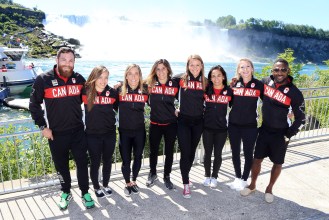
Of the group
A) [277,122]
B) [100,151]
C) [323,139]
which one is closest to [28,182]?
[100,151]

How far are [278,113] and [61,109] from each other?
2845mm

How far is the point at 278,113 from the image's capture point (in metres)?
3.92

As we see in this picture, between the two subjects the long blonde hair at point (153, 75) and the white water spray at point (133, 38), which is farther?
the white water spray at point (133, 38)

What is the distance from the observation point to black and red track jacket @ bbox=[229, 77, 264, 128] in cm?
413

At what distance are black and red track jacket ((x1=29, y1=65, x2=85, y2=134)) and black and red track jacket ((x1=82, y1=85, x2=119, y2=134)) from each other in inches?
6.6

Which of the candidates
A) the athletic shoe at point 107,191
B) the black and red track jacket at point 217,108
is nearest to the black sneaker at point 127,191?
the athletic shoe at point 107,191

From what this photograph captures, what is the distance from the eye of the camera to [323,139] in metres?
7.00

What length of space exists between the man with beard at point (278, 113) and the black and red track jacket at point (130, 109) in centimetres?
177

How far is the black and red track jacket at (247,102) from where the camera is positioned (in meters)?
4.13

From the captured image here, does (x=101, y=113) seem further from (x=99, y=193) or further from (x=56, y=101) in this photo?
(x=99, y=193)

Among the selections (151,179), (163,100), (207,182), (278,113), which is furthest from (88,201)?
(278,113)

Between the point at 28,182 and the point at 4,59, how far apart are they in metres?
29.0

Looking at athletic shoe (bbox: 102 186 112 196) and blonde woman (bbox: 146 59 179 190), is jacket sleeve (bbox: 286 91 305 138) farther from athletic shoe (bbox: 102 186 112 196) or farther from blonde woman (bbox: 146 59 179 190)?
athletic shoe (bbox: 102 186 112 196)

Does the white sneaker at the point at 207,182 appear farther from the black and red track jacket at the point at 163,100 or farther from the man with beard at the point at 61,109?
the man with beard at the point at 61,109
